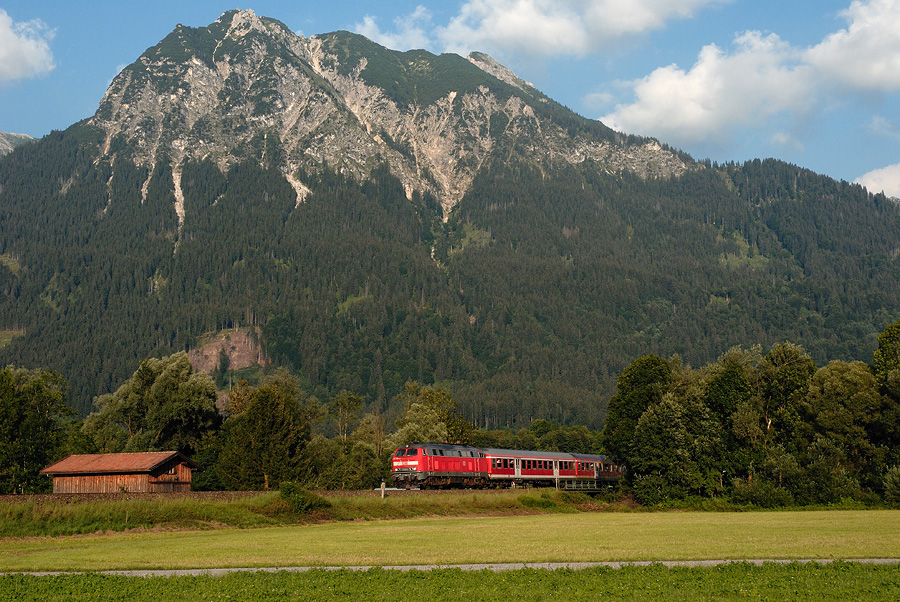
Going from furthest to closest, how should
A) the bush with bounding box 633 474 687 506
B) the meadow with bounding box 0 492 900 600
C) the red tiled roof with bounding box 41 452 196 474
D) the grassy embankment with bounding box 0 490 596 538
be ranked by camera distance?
the bush with bounding box 633 474 687 506
the red tiled roof with bounding box 41 452 196 474
the grassy embankment with bounding box 0 490 596 538
the meadow with bounding box 0 492 900 600

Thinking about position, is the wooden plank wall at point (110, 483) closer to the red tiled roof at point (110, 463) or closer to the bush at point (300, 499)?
the red tiled roof at point (110, 463)

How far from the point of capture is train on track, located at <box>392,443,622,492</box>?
73.9 metres

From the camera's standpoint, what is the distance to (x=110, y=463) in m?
67.1

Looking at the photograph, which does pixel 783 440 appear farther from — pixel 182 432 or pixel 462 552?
pixel 182 432

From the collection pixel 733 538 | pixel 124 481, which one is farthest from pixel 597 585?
pixel 124 481

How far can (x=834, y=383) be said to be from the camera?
74.6m

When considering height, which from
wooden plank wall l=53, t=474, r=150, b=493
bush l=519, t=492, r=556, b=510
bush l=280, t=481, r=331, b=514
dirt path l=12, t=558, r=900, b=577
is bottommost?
bush l=519, t=492, r=556, b=510

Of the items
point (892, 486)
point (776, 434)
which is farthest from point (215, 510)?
point (776, 434)

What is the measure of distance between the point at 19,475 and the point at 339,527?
42947mm

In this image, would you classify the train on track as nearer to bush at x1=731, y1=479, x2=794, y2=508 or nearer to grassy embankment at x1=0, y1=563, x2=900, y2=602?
bush at x1=731, y1=479, x2=794, y2=508

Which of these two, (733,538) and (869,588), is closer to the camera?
(869,588)

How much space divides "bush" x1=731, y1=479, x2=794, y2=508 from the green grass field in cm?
2345

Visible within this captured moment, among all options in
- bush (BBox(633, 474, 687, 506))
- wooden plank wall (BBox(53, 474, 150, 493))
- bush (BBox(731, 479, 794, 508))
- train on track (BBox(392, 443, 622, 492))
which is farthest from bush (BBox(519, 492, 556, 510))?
wooden plank wall (BBox(53, 474, 150, 493))

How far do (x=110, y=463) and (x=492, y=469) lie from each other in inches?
1485
